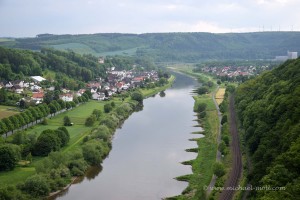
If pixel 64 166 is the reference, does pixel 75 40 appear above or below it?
above

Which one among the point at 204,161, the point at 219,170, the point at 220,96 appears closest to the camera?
the point at 219,170

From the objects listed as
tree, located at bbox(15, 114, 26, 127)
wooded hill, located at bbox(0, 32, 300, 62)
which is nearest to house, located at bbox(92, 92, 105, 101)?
tree, located at bbox(15, 114, 26, 127)

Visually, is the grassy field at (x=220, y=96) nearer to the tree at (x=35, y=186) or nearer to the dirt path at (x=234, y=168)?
the dirt path at (x=234, y=168)

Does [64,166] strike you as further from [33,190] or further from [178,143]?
[178,143]

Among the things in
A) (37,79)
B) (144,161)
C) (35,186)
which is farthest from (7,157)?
(37,79)

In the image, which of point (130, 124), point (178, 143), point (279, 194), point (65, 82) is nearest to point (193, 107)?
point (130, 124)

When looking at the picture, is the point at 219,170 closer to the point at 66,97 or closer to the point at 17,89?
the point at 66,97
